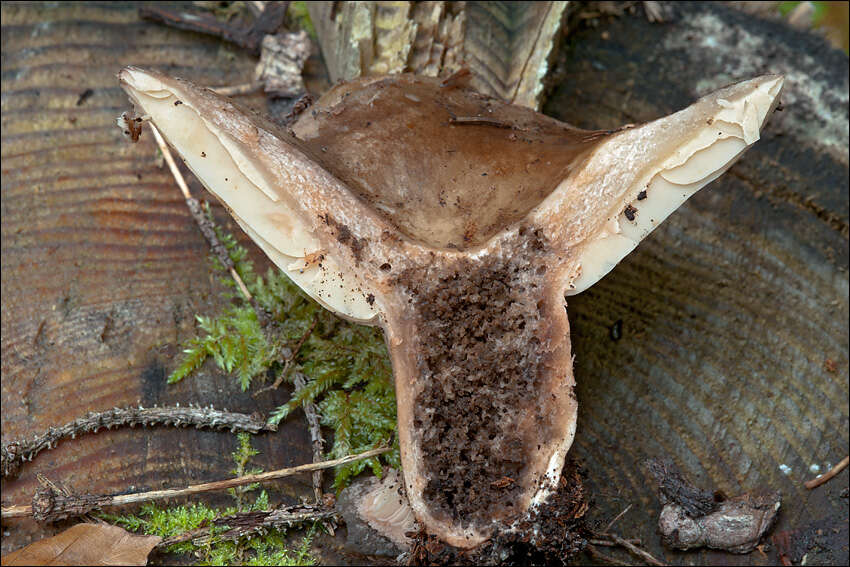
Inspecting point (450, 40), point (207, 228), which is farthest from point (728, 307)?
point (207, 228)

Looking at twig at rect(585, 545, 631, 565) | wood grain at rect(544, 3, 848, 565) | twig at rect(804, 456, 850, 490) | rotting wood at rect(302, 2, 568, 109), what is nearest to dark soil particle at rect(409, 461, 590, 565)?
twig at rect(585, 545, 631, 565)

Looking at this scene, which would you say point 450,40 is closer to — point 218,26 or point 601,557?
point 218,26

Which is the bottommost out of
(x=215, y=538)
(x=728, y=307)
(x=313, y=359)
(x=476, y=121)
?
(x=215, y=538)

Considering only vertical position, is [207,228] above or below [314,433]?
above

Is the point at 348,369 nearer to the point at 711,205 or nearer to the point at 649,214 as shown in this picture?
the point at 649,214

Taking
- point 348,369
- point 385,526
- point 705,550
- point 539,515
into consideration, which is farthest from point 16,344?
point 705,550

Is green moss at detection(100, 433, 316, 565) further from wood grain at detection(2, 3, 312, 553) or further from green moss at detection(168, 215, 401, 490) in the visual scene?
green moss at detection(168, 215, 401, 490)
